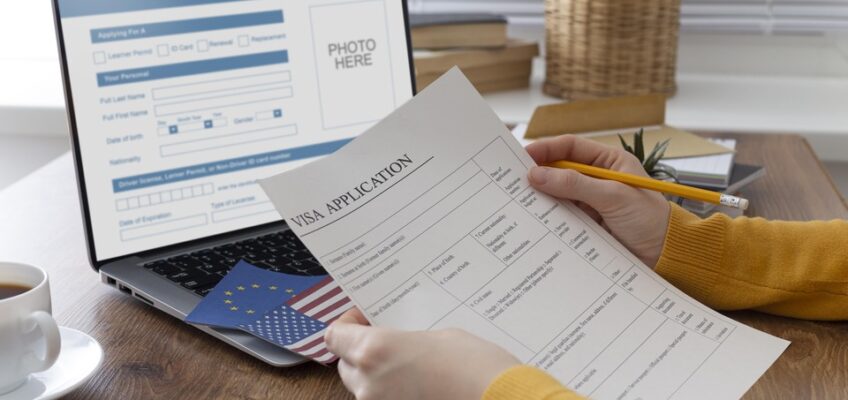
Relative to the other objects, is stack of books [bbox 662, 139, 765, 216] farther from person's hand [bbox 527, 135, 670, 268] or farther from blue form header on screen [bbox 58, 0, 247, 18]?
blue form header on screen [bbox 58, 0, 247, 18]

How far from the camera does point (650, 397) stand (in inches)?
25.5

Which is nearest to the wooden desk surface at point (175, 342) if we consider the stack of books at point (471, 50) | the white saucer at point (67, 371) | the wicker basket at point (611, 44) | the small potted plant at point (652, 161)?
the white saucer at point (67, 371)

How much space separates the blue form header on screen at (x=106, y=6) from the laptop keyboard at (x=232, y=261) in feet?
0.79

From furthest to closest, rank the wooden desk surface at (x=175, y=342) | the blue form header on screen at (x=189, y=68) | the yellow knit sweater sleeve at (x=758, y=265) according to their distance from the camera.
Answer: the blue form header on screen at (x=189, y=68) → the yellow knit sweater sleeve at (x=758, y=265) → the wooden desk surface at (x=175, y=342)

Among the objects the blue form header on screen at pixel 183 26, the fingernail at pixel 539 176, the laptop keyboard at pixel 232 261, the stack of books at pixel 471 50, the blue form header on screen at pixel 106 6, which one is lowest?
the laptop keyboard at pixel 232 261

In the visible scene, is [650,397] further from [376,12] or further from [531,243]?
[376,12]

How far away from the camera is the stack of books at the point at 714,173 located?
1050mm

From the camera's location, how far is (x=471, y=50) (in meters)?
1.64

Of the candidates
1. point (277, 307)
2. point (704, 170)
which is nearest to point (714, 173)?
point (704, 170)

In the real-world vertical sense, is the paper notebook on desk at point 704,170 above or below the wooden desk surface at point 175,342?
above

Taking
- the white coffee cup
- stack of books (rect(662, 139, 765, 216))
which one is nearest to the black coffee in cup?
the white coffee cup

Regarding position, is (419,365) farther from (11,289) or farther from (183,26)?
(183,26)

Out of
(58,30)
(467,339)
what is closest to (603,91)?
(58,30)

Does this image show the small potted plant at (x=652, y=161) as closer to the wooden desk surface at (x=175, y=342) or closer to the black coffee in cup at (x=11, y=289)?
the wooden desk surface at (x=175, y=342)
